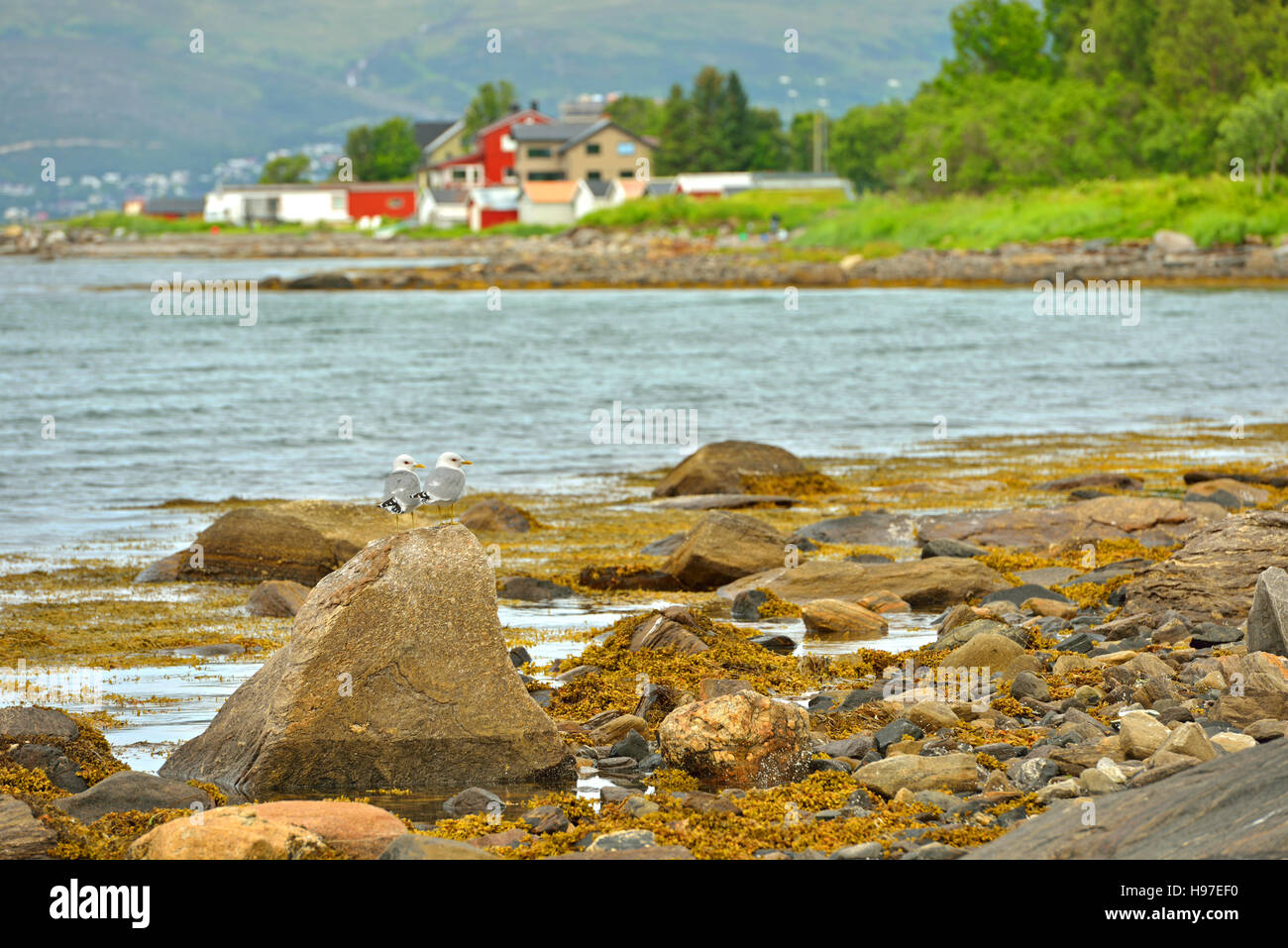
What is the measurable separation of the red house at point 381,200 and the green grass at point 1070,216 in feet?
253

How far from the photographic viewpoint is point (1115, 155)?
311 ft

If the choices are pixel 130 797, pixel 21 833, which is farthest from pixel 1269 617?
pixel 21 833

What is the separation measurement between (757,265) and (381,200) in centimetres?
8799

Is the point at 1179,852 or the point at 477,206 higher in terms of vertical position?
the point at 477,206

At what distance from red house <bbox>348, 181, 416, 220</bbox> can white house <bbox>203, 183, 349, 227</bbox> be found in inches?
74.6

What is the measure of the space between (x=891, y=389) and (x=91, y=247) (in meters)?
123

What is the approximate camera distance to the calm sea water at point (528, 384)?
22453 millimetres

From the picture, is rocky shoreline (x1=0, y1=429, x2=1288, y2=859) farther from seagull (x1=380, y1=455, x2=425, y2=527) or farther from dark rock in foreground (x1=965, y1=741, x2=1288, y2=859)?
seagull (x1=380, y1=455, x2=425, y2=527)

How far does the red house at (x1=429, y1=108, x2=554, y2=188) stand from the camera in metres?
153

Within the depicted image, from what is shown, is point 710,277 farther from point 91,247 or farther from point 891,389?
point 91,247

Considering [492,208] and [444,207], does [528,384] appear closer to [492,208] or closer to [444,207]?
[492,208]

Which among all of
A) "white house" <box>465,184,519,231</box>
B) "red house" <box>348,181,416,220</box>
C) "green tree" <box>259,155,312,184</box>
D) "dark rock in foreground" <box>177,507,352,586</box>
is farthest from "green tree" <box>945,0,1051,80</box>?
"dark rock in foreground" <box>177,507,352,586</box>

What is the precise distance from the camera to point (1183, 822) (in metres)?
5.94
